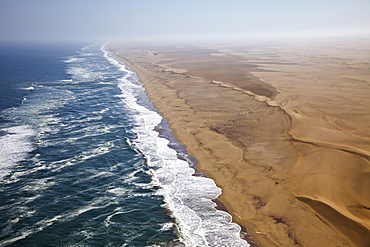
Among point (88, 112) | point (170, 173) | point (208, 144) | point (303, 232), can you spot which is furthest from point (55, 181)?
point (88, 112)

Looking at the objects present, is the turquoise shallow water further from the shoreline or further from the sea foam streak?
the shoreline

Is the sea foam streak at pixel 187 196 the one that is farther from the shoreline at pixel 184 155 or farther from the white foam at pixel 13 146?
the white foam at pixel 13 146

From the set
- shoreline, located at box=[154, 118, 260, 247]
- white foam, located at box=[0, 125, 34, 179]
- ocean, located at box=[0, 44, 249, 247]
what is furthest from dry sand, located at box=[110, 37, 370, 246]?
white foam, located at box=[0, 125, 34, 179]

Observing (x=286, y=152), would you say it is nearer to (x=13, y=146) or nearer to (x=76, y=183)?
(x=76, y=183)

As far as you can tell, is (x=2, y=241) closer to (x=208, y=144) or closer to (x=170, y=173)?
(x=170, y=173)

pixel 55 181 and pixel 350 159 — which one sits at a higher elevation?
pixel 350 159

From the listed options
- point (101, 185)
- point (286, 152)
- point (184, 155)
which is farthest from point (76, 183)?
point (286, 152)
